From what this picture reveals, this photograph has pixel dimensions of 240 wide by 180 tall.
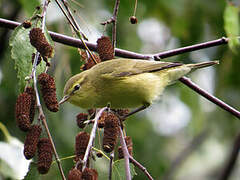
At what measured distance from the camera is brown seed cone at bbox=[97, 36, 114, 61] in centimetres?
318

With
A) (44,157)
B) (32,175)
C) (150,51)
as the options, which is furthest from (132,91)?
(150,51)

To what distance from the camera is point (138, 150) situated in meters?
6.21

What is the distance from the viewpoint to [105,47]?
10.5ft

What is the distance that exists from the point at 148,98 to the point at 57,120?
4.36 ft

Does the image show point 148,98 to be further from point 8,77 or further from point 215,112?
point 215,112

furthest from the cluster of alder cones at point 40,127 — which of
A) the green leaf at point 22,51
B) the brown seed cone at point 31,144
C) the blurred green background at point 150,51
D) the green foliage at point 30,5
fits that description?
the blurred green background at point 150,51

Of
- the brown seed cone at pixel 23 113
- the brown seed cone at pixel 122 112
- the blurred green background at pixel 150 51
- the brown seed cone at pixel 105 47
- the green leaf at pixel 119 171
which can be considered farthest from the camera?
the blurred green background at pixel 150 51

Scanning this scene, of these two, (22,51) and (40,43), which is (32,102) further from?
(22,51)

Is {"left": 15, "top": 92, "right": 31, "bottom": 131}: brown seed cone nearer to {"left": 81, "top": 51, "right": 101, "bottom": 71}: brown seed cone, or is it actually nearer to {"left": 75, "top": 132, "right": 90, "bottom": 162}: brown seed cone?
{"left": 75, "top": 132, "right": 90, "bottom": 162}: brown seed cone

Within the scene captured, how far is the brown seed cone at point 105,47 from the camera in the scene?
3180 millimetres

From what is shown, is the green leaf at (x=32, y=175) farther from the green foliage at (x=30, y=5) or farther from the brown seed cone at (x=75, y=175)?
the green foliage at (x=30, y=5)

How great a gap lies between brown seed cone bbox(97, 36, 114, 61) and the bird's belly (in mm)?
415

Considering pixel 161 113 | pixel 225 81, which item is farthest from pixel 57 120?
pixel 161 113

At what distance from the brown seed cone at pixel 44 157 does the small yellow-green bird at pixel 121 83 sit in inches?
39.2
